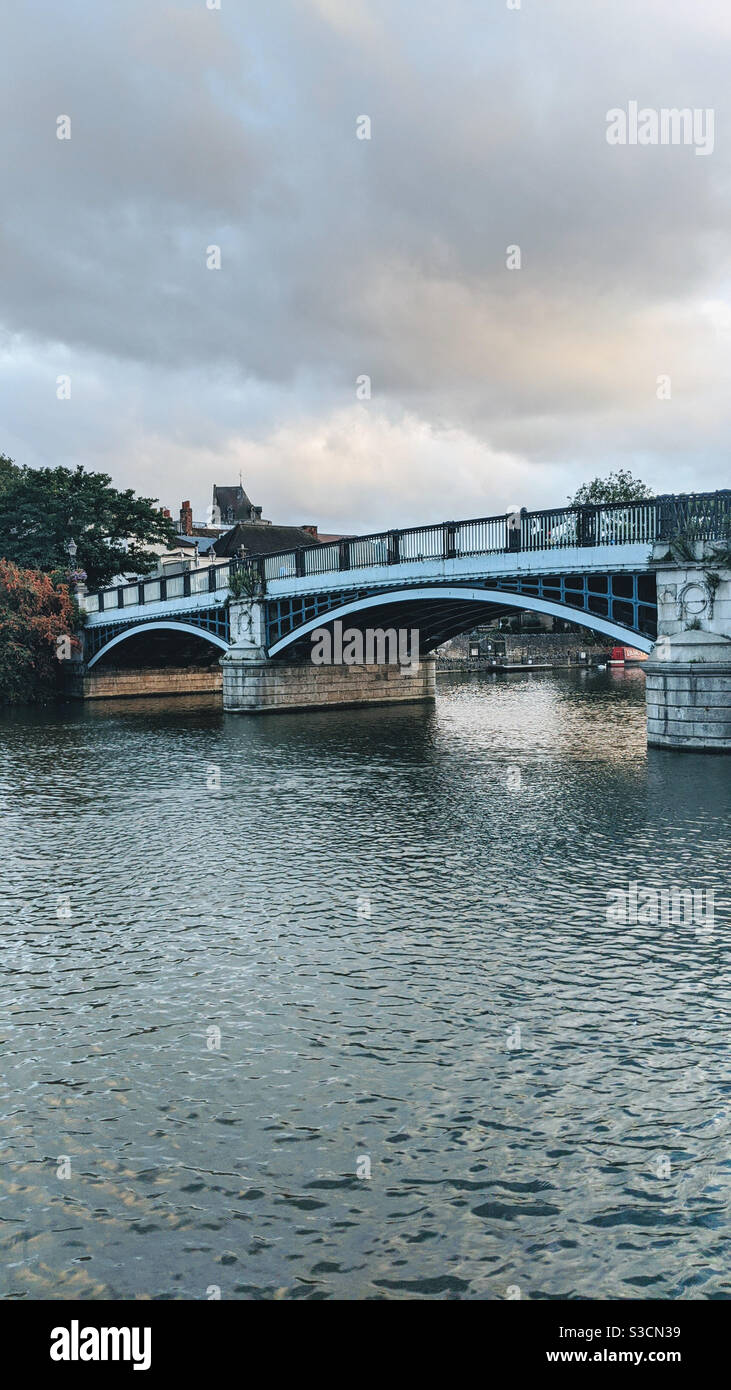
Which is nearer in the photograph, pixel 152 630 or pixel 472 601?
pixel 472 601

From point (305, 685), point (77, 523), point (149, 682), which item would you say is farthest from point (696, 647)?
point (77, 523)

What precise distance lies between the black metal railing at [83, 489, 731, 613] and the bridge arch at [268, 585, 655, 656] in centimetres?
134

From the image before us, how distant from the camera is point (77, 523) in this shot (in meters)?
72.3

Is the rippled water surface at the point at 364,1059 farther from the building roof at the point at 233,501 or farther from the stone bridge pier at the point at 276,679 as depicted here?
the building roof at the point at 233,501

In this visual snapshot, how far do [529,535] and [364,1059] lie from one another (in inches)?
959

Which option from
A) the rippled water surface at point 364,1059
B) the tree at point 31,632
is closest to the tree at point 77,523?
the tree at point 31,632

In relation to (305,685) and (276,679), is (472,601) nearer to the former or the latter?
(276,679)

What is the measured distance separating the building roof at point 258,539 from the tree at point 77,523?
14.0 meters

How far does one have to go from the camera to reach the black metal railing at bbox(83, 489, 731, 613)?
26.1 metres

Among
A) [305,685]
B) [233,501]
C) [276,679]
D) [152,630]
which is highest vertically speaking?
[233,501]

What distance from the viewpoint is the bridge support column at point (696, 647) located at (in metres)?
25.6

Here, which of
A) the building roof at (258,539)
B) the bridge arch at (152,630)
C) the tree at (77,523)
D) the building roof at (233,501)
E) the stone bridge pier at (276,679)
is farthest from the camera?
the building roof at (233,501)
